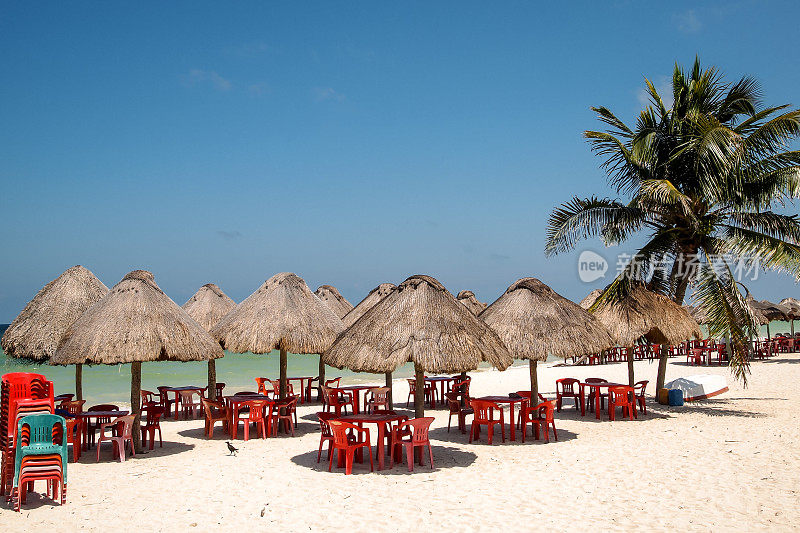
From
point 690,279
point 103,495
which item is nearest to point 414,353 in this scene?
point 103,495

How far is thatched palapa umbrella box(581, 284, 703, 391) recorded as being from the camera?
13.3 m

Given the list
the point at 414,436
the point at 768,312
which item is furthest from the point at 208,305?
the point at 768,312

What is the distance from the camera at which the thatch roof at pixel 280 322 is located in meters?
12.5

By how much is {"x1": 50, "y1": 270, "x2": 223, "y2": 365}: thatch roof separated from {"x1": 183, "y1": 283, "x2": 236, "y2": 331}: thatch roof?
5.55 m

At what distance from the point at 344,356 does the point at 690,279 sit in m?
9.39

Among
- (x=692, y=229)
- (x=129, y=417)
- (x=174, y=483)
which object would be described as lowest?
(x=174, y=483)

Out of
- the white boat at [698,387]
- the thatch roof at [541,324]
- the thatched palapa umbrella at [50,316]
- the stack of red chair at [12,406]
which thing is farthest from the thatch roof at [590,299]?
the stack of red chair at [12,406]

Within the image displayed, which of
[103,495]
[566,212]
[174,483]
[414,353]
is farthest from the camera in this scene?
[566,212]

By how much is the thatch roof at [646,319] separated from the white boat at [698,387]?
6.01 feet

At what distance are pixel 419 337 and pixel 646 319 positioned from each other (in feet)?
23.1

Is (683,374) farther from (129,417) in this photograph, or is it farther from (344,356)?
(129,417)

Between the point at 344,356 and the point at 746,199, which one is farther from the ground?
the point at 746,199

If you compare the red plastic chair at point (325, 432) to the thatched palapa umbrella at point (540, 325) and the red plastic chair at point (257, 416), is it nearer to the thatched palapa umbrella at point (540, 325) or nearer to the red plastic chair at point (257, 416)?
the red plastic chair at point (257, 416)

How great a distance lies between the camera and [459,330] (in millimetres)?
9078
